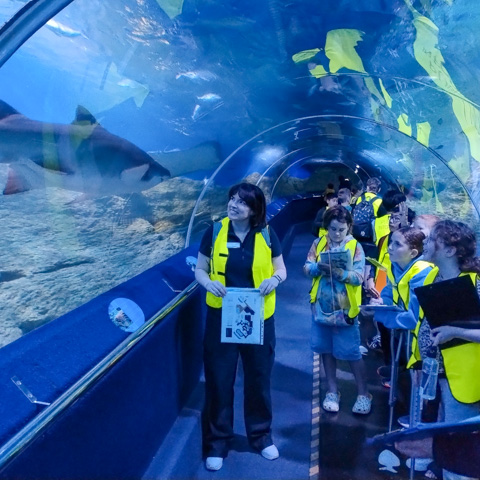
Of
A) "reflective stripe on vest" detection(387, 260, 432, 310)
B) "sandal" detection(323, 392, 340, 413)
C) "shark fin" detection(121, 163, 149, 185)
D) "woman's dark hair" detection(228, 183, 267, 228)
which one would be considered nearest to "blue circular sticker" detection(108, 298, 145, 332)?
"woman's dark hair" detection(228, 183, 267, 228)

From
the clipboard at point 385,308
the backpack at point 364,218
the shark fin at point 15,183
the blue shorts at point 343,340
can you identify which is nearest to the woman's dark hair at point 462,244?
the clipboard at point 385,308

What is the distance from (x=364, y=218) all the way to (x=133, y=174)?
375 centimetres

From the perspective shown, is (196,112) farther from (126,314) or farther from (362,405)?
(362,405)

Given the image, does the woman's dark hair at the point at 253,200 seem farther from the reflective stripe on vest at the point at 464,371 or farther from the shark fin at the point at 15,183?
the shark fin at the point at 15,183

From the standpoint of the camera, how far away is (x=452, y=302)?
2.08 m

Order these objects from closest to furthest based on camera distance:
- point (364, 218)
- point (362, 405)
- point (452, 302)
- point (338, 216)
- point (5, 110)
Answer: point (452, 302)
point (5, 110)
point (338, 216)
point (362, 405)
point (364, 218)

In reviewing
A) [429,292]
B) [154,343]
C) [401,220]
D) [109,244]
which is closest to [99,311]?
[154,343]

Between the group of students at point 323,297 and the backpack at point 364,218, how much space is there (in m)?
3.21

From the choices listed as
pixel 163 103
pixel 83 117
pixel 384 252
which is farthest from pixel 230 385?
pixel 163 103

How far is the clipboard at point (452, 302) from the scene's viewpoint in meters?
2.03

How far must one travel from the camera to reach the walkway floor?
301 centimetres

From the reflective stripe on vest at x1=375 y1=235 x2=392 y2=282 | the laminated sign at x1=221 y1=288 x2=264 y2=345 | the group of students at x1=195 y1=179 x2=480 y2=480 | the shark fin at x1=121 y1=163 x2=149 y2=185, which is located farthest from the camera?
the shark fin at x1=121 y1=163 x2=149 y2=185

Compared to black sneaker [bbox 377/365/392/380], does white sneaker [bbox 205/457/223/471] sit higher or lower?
lower

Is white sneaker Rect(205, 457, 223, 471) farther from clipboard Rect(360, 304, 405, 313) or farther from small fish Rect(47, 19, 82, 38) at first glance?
small fish Rect(47, 19, 82, 38)
